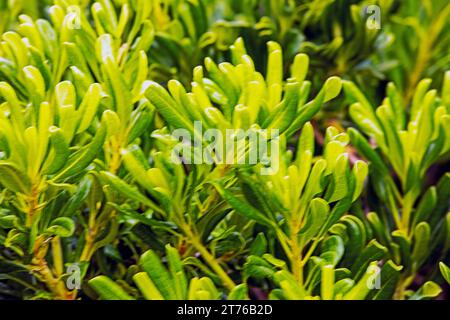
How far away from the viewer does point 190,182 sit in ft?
3.02

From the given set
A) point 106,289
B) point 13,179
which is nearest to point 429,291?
point 106,289

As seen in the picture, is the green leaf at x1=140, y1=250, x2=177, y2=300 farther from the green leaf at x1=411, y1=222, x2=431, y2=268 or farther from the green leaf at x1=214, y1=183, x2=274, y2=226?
the green leaf at x1=411, y1=222, x2=431, y2=268

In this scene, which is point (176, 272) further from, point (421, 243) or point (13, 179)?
point (421, 243)

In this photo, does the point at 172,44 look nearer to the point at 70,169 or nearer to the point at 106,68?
the point at 106,68

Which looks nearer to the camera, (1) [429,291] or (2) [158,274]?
(2) [158,274]

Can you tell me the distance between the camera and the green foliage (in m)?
0.89

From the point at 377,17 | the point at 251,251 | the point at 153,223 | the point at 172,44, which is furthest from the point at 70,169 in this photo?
the point at 377,17

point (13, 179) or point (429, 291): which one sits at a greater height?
point (13, 179)

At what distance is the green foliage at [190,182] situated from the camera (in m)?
0.89

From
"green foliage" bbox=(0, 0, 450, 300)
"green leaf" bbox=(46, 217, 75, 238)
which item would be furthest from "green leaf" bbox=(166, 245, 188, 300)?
"green leaf" bbox=(46, 217, 75, 238)

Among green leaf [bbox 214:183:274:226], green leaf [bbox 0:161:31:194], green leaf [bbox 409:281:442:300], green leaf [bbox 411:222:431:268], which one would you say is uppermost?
green leaf [bbox 0:161:31:194]

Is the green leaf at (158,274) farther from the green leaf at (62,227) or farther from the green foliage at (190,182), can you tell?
the green leaf at (62,227)

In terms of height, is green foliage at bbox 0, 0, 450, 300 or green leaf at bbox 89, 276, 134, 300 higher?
green foliage at bbox 0, 0, 450, 300
